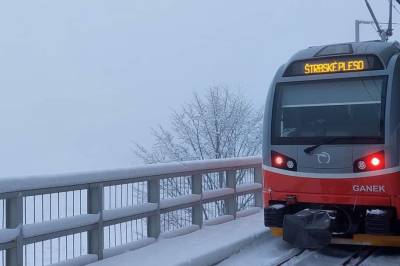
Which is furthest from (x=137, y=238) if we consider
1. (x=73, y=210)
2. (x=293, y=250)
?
(x=293, y=250)

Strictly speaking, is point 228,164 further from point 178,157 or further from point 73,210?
point 178,157

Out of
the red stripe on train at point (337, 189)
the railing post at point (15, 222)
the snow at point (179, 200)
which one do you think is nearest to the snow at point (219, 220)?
the snow at point (179, 200)

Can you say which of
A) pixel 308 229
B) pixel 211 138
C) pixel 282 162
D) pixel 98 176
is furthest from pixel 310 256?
pixel 211 138

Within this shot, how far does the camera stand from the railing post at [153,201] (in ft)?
27.3

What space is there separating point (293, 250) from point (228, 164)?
2202 mm

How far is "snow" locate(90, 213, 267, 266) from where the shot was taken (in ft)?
23.6

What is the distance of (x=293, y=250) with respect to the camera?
8.55 metres

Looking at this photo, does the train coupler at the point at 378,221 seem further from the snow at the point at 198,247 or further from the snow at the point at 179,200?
the snow at the point at 179,200

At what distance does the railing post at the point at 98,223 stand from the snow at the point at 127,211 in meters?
0.16

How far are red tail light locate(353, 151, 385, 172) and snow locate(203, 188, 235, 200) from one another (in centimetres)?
253

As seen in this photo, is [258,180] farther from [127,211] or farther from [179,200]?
[127,211]

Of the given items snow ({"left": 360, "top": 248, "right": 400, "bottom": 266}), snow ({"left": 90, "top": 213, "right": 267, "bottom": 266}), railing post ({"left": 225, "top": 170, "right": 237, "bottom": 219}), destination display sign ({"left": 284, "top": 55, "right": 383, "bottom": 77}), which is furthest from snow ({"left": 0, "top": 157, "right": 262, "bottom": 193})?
snow ({"left": 360, "top": 248, "right": 400, "bottom": 266})

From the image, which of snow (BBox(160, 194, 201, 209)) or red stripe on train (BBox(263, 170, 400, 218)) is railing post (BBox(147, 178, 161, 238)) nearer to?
snow (BBox(160, 194, 201, 209))

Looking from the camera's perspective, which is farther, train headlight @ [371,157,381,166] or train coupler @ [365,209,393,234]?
train headlight @ [371,157,381,166]
